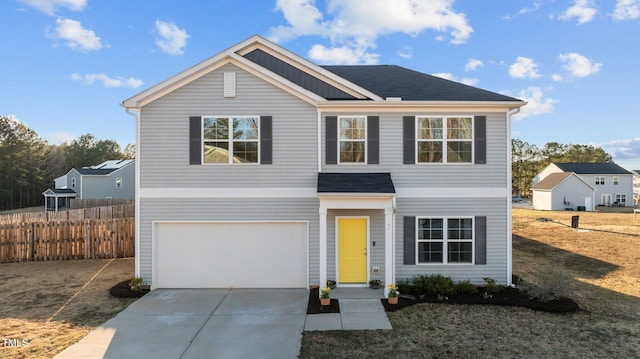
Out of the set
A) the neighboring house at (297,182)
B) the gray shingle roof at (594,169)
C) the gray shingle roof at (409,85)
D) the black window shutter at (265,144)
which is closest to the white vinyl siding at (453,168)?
the neighboring house at (297,182)

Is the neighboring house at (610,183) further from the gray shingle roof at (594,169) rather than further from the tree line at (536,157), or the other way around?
the tree line at (536,157)

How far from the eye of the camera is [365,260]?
32.2ft

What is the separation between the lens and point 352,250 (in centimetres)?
984

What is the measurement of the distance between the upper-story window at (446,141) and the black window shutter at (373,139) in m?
1.18

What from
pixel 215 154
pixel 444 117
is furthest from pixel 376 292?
pixel 215 154

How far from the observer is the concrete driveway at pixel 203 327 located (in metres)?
6.05

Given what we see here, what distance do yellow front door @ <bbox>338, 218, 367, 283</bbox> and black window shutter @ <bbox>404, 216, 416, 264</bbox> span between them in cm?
119

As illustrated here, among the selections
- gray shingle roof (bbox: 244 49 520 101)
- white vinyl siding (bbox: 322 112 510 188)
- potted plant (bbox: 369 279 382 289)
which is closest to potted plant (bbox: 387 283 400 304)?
potted plant (bbox: 369 279 382 289)

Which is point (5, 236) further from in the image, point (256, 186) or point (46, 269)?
point (256, 186)

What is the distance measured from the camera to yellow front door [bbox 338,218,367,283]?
9805 mm

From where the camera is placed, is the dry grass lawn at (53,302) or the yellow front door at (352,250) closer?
the dry grass lawn at (53,302)

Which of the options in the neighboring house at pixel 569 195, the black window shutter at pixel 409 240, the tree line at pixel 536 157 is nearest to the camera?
the black window shutter at pixel 409 240

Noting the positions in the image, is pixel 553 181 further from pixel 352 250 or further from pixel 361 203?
pixel 361 203

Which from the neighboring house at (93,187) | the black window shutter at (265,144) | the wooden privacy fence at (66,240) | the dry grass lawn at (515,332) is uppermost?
the black window shutter at (265,144)
